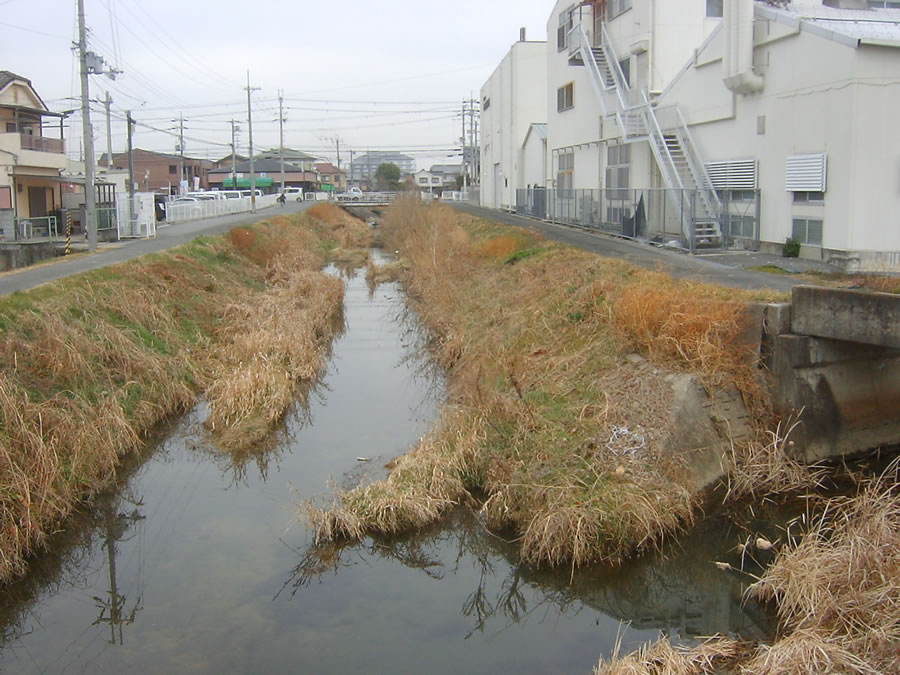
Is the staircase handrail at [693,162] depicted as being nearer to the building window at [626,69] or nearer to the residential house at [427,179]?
the building window at [626,69]

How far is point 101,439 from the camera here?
1228 cm

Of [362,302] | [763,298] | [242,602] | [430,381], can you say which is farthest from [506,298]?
[242,602]

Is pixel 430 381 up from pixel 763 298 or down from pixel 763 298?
down

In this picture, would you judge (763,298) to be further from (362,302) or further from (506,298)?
(362,302)

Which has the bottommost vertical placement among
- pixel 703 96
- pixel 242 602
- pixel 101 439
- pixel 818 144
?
pixel 242 602

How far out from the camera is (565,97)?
4169 centimetres

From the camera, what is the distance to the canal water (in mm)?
8297

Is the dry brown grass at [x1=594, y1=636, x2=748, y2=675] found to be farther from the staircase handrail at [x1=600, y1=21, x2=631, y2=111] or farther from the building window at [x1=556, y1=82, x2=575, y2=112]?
the building window at [x1=556, y1=82, x2=575, y2=112]

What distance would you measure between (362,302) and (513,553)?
20.2 meters

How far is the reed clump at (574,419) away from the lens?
1012 cm

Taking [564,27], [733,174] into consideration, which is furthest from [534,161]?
[733,174]

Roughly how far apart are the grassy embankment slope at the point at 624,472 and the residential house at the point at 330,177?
412 ft

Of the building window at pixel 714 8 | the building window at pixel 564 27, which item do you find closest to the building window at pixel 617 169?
the building window at pixel 714 8

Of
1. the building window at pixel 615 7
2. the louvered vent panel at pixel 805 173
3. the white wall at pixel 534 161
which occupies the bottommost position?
the louvered vent panel at pixel 805 173
